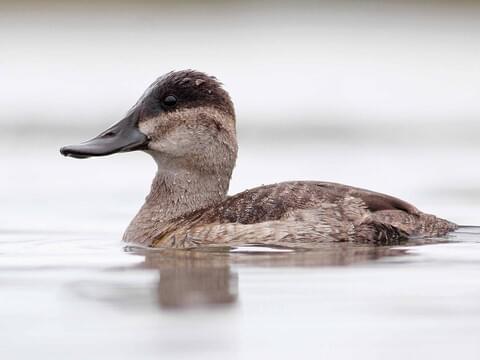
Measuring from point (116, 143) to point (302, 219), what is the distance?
1536mm

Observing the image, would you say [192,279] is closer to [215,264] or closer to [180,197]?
[215,264]

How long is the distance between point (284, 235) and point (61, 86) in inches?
549

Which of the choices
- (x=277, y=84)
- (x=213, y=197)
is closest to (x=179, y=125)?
(x=213, y=197)

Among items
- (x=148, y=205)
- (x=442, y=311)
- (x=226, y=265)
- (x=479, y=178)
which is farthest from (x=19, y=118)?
(x=442, y=311)

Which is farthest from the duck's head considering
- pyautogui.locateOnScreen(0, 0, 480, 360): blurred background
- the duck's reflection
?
the duck's reflection

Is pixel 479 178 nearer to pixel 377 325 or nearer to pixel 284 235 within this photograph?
pixel 284 235

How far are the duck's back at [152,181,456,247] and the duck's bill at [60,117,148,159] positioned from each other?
2.45ft

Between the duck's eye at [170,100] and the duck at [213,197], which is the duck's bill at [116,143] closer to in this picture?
the duck at [213,197]

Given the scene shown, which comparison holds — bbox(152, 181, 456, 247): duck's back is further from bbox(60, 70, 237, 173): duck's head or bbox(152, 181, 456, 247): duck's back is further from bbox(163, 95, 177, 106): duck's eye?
bbox(163, 95, 177, 106): duck's eye

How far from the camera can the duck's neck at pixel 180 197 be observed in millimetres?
10859

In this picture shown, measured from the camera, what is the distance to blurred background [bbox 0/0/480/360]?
7523 millimetres

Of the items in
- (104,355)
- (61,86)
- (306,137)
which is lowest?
(104,355)

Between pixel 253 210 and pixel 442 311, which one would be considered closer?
pixel 442 311

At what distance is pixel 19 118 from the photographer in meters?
19.9
